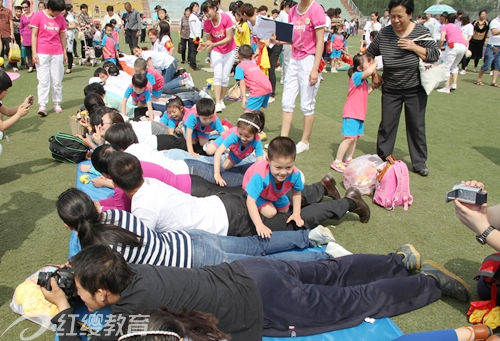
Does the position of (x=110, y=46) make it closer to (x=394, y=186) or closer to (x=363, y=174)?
(x=363, y=174)

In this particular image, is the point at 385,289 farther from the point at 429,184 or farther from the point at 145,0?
the point at 145,0

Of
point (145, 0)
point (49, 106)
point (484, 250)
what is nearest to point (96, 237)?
point (484, 250)

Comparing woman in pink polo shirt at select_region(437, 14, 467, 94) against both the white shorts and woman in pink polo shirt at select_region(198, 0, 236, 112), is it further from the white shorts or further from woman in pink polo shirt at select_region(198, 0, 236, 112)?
the white shorts

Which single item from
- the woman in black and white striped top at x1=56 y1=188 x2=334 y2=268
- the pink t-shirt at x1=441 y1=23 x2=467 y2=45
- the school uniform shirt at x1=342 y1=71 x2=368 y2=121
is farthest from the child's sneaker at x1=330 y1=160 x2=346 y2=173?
the pink t-shirt at x1=441 y1=23 x2=467 y2=45

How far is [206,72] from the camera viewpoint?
12.3 metres

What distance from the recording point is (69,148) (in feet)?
16.9

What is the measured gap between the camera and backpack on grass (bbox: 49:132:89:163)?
5168 millimetres

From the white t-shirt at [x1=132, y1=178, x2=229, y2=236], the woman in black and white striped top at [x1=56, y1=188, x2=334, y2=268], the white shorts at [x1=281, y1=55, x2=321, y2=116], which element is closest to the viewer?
the woman in black and white striped top at [x1=56, y1=188, x2=334, y2=268]

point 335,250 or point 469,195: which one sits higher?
point 469,195

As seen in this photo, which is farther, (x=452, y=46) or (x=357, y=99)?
(x=452, y=46)

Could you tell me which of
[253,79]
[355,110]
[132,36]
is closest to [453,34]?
[253,79]

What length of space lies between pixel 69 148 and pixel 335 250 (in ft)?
11.9

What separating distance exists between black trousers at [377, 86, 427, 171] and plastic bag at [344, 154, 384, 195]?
57 centimetres

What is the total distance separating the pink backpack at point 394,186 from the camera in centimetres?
427
